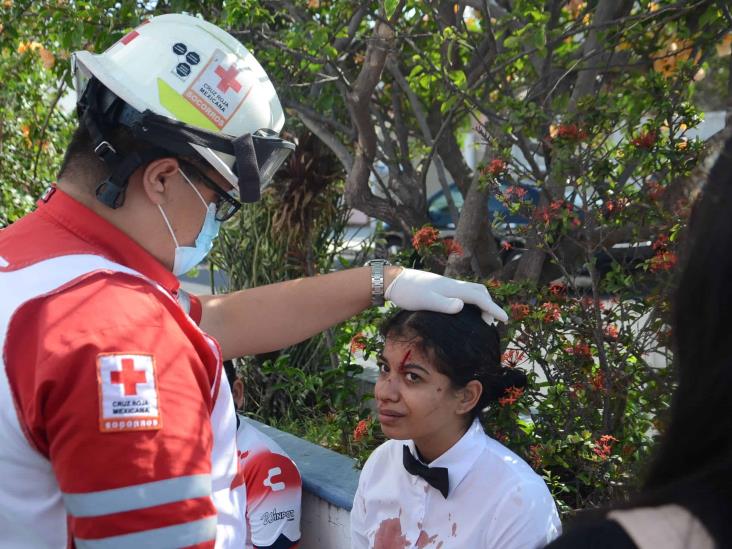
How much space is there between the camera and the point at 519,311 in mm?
2875

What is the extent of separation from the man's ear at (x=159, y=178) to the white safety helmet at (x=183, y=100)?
0.03 metres

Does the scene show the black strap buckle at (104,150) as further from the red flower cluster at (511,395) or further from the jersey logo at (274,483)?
the jersey logo at (274,483)

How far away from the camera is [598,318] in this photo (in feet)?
9.34

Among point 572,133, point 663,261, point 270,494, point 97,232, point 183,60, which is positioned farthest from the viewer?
point 270,494

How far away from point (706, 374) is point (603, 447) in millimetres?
1878

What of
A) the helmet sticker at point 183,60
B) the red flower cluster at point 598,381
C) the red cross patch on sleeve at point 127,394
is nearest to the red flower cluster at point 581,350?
the red flower cluster at point 598,381

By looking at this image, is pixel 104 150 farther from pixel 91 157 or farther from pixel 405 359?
pixel 405 359

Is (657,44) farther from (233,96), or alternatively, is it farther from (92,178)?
(92,178)

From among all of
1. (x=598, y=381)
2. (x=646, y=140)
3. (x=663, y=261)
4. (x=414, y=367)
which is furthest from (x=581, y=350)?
(x=646, y=140)

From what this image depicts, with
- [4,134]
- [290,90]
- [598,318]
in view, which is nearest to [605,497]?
[598,318]

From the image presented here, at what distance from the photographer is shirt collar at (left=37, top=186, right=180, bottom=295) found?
5.49 feet

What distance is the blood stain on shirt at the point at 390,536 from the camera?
94.0 inches

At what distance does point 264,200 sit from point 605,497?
10.4 ft

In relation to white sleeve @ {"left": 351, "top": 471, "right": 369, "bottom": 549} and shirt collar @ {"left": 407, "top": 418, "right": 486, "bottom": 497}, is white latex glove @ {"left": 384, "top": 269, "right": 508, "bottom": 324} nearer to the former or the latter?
shirt collar @ {"left": 407, "top": 418, "right": 486, "bottom": 497}
